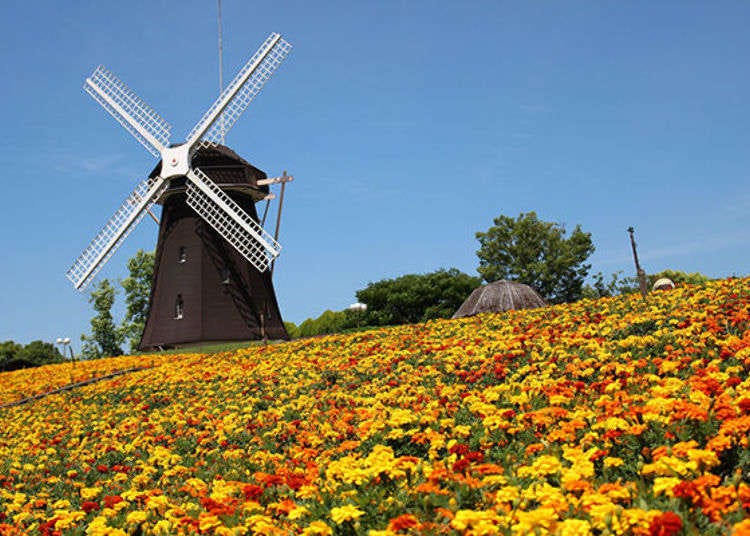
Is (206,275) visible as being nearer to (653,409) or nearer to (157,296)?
(157,296)

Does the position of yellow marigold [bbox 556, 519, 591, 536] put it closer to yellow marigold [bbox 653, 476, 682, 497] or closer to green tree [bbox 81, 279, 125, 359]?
yellow marigold [bbox 653, 476, 682, 497]

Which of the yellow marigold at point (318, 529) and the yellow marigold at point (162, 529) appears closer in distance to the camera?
the yellow marigold at point (318, 529)

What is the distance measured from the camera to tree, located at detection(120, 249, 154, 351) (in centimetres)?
5559

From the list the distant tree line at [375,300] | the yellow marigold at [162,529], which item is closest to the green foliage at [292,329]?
the distant tree line at [375,300]

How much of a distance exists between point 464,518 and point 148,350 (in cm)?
3342

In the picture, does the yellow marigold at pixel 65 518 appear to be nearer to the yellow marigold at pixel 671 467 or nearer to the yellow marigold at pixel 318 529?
the yellow marigold at pixel 318 529

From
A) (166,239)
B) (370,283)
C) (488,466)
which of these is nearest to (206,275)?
(166,239)

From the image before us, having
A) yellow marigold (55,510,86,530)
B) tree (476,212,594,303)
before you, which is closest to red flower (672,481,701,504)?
yellow marigold (55,510,86,530)

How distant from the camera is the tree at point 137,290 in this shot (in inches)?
2189

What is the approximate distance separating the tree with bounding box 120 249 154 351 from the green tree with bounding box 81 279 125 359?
1.38 meters

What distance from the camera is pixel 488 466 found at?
5070 mm

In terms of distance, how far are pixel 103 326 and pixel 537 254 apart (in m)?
37.8

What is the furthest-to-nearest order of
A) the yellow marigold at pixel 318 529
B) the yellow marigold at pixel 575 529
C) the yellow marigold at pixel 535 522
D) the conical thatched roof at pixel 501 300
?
the conical thatched roof at pixel 501 300 → the yellow marigold at pixel 318 529 → the yellow marigold at pixel 535 522 → the yellow marigold at pixel 575 529

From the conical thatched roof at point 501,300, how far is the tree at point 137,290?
3170 cm
